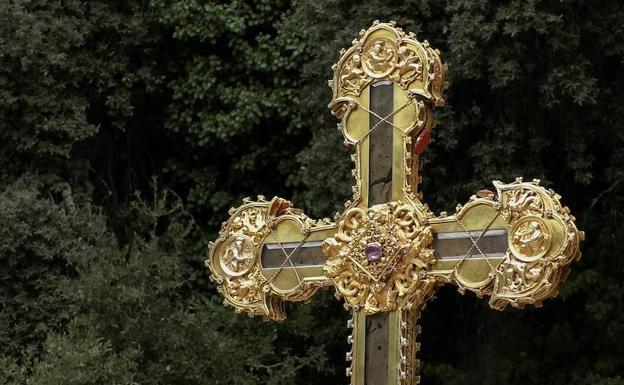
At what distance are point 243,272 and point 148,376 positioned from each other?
505 centimetres

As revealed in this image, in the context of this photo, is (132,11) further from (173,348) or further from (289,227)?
(289,227)

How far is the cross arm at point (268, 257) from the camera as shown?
6816mm

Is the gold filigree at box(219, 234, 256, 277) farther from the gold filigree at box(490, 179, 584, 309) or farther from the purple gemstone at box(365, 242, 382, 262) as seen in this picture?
the gold filigree at box(490, 179, 584, 309)

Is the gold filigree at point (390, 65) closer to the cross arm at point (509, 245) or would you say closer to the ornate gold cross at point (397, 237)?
the ornate gold cross at point (397, 237)

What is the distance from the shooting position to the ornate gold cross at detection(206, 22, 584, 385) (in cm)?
610

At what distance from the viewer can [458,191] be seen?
484 inches

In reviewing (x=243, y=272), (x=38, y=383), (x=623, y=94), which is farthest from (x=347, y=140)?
(x=623, y=94)

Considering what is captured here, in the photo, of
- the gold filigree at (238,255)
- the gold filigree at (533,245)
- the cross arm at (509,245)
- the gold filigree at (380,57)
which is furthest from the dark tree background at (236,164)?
the gold filigree at (533,245)

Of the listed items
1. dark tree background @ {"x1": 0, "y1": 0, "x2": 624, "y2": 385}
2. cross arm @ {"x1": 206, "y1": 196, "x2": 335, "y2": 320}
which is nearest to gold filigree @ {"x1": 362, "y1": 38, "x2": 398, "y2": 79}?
cross arm @ {"x1": 206, "y1": 196, "x2": 335, "y2": 320}

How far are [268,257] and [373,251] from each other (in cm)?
75

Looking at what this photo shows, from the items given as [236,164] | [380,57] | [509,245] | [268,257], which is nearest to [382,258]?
[509,245]

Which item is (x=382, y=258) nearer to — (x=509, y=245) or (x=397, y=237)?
(x=397, y=237)

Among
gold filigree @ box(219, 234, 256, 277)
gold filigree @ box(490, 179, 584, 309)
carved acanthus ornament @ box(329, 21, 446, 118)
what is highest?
carved acanthus ornament @ box(329, 21, 446, 118)

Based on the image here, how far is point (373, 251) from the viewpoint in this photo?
253 inches
